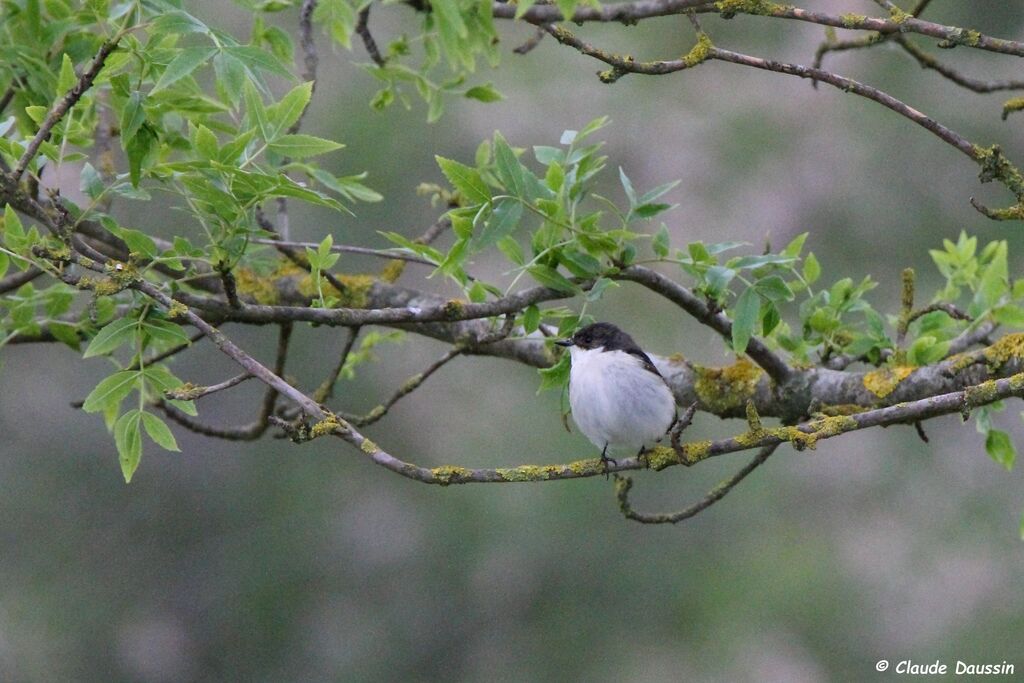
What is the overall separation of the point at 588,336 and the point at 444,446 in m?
4.96

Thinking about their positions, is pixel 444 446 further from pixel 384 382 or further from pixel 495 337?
pixel 495 337

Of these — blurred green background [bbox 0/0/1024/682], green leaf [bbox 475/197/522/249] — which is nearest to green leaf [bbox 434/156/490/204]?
green leaf [bbox 475/197/522/249]

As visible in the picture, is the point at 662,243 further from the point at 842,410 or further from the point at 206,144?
the point at 206,144

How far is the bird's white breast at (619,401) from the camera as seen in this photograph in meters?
3.50

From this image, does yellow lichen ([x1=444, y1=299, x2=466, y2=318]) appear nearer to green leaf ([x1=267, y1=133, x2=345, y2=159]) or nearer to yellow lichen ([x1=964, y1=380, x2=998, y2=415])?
green leaf ([x1=267, y1=133, x2=345, y2=159])

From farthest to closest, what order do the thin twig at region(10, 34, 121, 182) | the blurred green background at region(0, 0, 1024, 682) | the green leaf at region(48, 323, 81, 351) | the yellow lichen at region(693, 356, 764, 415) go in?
the blurred green background at region(0, 0, 1024, 682), the yellow lichen at region(693, 356, 764, 415), the green leaf at region(48, 323, 81, 351), the thin twig at region(10, 34, 121, 182)

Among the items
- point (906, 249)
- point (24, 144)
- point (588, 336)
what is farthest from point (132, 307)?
point (906, 249)

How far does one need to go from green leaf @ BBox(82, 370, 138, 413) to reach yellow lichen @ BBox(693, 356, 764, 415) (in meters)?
1.64

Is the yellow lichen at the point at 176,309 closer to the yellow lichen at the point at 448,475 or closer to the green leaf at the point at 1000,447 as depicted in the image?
the yellow lichen at the point at 448,475

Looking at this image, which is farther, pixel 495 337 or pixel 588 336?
pixel 588 336

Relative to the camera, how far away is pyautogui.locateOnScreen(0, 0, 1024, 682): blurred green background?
8117mm

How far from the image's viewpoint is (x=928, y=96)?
30.7ft

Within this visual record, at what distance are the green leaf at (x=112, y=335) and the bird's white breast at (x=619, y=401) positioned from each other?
1.34m

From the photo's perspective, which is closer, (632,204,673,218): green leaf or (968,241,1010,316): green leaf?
(632,204,673,218): green leaf
